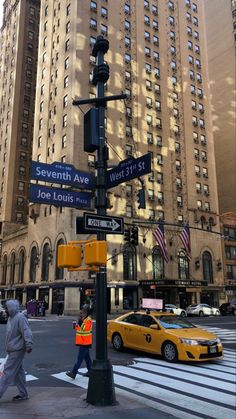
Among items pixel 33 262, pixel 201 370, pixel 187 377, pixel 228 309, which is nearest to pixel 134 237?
pixel 201 370

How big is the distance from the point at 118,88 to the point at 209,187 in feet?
68.3

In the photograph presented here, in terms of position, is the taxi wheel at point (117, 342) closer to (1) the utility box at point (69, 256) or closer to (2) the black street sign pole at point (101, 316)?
(2) the black street sign pole at point (101, 316)

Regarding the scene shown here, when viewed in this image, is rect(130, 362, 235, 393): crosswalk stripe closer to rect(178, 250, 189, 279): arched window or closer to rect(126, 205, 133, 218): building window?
rect(126, 205, 133, 218): building window

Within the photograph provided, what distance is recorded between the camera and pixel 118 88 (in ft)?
178

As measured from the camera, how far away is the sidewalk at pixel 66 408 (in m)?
6.21

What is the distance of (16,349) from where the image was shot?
6.99m

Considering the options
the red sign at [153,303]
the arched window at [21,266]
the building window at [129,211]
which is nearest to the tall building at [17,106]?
the arched window at [21,266]

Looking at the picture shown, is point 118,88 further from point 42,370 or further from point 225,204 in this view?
point 42,370

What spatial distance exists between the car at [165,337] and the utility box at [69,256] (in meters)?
5.53

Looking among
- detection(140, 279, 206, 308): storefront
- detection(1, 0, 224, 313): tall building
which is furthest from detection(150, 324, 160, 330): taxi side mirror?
detection(140, 279, 206, 308): storefront

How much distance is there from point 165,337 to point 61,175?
6.51m

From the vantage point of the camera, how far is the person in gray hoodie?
6840 millimetres

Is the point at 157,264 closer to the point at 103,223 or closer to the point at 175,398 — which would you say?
the point at 175,398

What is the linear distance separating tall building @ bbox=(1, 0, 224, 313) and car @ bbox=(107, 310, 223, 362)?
29.3m
